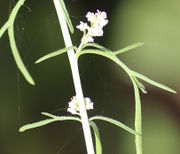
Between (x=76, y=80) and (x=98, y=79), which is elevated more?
(x=98, y=79)

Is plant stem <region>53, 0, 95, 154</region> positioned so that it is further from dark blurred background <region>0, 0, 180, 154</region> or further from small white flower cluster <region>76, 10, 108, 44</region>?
dark blurred background <region>0, 0, 180, 154</region>

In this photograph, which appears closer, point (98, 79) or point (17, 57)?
point (17, 57)

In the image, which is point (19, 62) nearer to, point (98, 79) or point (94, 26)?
point (94, 26)

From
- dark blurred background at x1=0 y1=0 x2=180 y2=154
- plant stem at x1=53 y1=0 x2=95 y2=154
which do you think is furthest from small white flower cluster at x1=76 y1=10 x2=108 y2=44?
dark blurred background at x1=0 y1=0 x2=180 y2=154

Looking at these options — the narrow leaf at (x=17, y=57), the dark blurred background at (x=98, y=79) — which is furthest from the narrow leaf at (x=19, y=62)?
the dark blurred background at (x=98, y=79)

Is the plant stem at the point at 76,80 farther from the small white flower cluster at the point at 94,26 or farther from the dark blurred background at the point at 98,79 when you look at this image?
the dark blurred background at the point at 98,79

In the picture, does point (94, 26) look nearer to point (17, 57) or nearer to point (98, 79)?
point (17, 57)

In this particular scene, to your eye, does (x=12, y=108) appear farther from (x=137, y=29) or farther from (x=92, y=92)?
(x=137, y=29)

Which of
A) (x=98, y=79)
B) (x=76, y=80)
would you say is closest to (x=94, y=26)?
(x=76, y=80)
